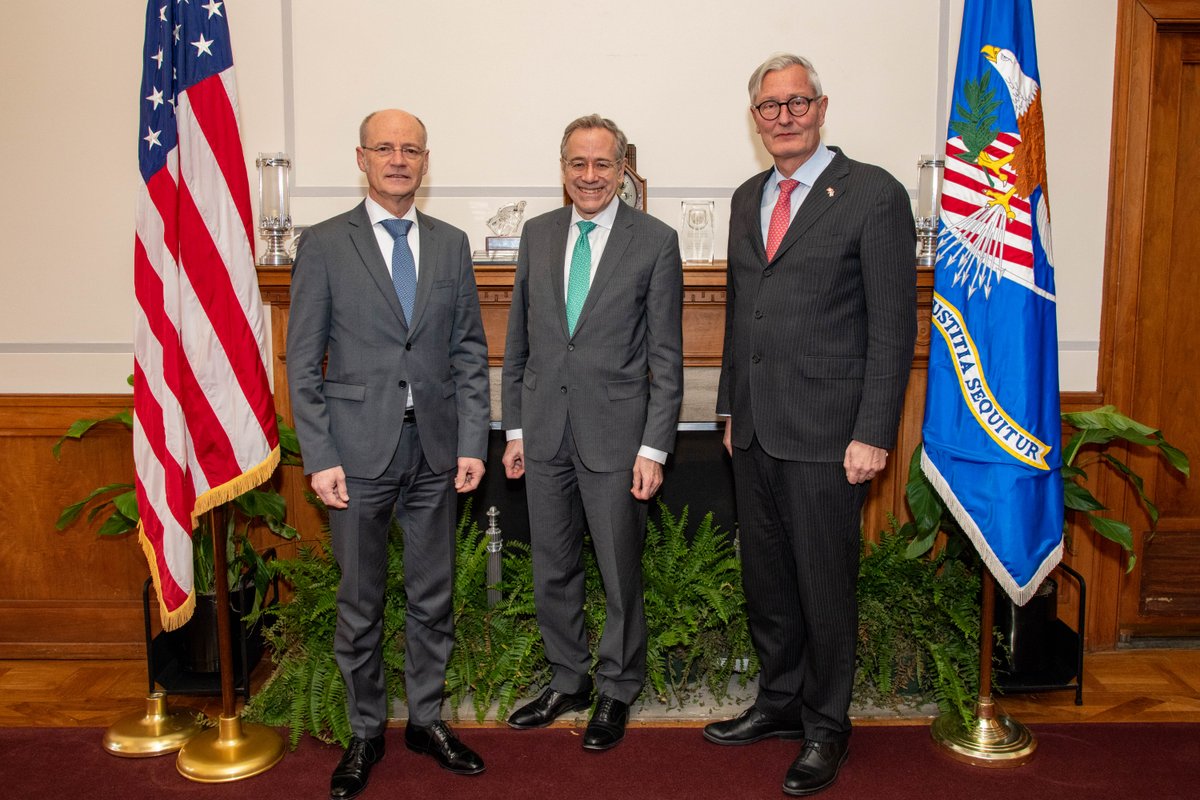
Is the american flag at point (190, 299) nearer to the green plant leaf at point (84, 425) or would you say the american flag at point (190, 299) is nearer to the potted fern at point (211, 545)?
the potted fern at point (211, 545)

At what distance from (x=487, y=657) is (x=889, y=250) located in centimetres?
176

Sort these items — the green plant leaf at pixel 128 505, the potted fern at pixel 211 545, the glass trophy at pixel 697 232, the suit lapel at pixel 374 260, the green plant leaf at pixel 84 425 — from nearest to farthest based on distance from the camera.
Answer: the suit lapel at pixel 374 260 → the green plant leaf at pixel 128 505 → the potted fern at pixel 211 545 → the green plant leaf at pixel 84 425 → the glass trophy at pixel 697 232

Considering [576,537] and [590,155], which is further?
[576,537]

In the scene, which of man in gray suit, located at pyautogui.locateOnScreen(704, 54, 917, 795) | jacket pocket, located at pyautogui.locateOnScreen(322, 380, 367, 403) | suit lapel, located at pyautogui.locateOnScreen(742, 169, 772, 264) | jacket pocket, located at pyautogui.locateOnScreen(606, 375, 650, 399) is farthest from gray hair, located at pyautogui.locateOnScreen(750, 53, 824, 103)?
jacket pocket, located at pyautogui.locateOnScreen(322, 380, 367, 403)

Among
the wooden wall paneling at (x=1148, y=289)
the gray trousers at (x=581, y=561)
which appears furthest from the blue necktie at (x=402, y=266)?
the wooden wall paneling at (x=1148, y=289)

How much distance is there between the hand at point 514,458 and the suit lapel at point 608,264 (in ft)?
1.37

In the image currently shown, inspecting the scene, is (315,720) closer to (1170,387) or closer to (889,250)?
(889,250)

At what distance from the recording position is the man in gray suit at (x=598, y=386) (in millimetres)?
2539

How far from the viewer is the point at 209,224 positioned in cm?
247

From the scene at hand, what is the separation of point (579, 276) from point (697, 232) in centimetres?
86

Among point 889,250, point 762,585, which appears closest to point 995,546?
point 762,585

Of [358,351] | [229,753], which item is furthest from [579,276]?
[229,753]

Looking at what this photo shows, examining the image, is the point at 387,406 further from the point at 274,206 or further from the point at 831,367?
the point at 274,206

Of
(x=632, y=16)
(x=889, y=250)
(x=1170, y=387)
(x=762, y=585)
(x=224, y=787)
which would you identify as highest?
(x=632, y=16)
